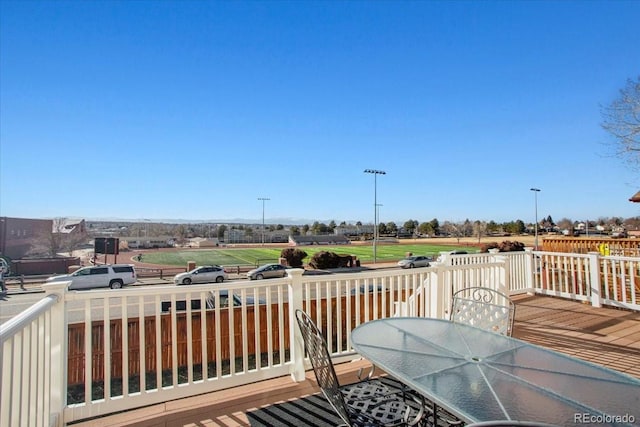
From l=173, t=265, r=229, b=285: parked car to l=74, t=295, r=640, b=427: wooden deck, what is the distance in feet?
54.7

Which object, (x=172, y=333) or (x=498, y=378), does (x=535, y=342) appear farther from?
(x=172, y=333)

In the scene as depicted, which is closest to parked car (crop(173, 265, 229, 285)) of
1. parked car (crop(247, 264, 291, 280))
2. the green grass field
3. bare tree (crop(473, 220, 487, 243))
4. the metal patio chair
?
parked car (crop(247, 264, 291, 280))

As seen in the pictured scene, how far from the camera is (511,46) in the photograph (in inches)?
309

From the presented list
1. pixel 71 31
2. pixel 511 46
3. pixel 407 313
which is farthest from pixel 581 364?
pixel 71 31

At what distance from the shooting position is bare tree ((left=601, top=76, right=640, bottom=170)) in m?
6.82

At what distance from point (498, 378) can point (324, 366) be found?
709 millimetres

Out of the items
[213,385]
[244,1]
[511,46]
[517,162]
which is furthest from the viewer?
[517,162]

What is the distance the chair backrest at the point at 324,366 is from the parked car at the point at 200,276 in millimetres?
17804

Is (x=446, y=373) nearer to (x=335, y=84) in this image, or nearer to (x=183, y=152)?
(x=335, y=84)

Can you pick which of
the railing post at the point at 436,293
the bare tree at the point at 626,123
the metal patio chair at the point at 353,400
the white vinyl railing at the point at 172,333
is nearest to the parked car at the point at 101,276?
the white vinyl railing at the point at 172,333

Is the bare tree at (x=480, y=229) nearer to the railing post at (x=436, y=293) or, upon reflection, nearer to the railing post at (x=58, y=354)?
the railing post at (x=436, y=293)

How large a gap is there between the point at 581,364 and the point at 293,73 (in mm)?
11309

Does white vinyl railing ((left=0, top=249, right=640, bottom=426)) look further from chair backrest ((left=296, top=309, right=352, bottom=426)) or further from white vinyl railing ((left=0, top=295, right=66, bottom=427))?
chair backrest ((left=296, top=309, right=352, bottom=426))
